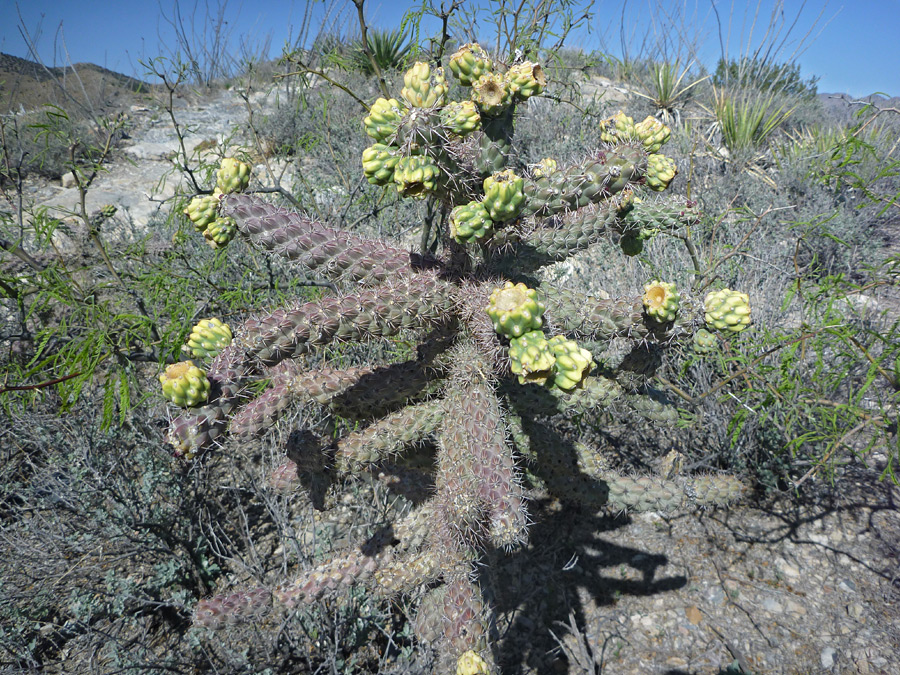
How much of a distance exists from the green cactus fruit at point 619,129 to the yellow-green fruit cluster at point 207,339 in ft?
4.31

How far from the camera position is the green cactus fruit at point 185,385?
1059mm

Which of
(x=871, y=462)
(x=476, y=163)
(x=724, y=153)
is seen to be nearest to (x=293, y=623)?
(x=476, y=163)

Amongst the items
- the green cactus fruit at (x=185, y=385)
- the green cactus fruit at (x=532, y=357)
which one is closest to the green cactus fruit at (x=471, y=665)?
the green cactus fruit at (x=532, y=357)

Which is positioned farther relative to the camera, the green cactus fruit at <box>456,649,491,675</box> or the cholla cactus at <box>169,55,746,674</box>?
the green cactus fruit at <box>456,649,491,675</box>

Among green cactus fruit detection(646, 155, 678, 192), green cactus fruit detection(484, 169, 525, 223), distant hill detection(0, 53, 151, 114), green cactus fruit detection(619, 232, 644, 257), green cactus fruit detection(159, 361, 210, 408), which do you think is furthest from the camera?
distant hill detection(0, 53, 151, 114)

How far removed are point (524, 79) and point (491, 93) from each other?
95mm

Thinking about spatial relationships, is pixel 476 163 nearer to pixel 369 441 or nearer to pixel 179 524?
pixel 369 441

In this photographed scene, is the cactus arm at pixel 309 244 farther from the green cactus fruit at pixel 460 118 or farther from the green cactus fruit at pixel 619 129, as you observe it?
the green cactus fruit at pixel 619 129

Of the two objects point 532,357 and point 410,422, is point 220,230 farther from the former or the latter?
point 532,357

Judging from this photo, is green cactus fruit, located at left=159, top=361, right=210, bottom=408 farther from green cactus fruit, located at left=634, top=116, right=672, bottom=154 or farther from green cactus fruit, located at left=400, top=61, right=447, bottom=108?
green cactus fruit, located at left=634, top=116, right=672, bottom=154

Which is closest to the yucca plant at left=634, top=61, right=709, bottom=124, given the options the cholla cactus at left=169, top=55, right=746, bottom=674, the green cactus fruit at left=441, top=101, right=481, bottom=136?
the cholla cactus at left=169, top=55, right=746, bottom=674

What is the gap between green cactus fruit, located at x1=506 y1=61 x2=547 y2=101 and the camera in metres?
1.24

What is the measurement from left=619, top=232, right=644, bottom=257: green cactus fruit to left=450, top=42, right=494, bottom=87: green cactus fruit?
703mm

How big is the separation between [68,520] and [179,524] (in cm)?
55
